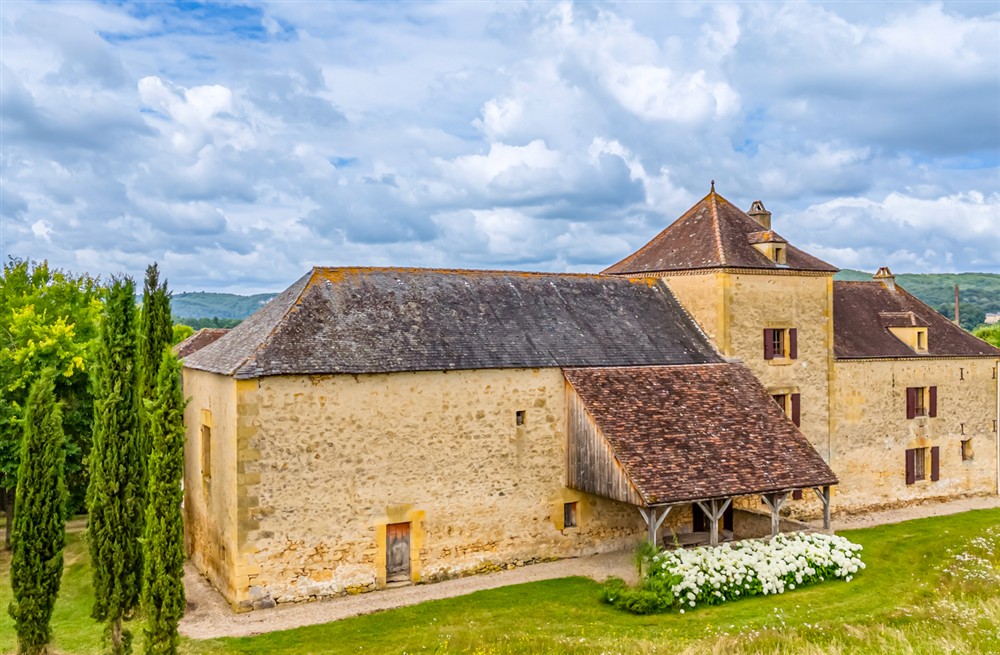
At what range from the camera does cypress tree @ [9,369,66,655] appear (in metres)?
13.2

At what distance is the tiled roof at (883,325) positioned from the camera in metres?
25.4

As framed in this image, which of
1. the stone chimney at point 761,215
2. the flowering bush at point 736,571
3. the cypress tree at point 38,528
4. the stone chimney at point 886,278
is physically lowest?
the flowering bush at point 736,571

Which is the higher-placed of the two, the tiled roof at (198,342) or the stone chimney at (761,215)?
the stone chimney at (761,215)

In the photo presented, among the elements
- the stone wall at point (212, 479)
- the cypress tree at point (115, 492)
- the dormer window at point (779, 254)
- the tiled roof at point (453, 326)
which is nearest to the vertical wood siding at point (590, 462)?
the tiled roof at point (453, 326)

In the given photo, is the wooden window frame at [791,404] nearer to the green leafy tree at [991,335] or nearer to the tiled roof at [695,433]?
the tiled roof at [695,433]

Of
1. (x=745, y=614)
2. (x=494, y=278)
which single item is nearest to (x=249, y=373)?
(x=494, y=278)

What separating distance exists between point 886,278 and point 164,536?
2647 centimetres

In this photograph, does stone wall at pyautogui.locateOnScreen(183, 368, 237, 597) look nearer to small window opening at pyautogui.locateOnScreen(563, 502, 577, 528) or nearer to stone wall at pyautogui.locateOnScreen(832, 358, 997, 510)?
small window opening at pyautogui.locateOnScreen(563, 502, 577, 528)

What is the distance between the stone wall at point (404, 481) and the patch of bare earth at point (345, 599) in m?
0.34

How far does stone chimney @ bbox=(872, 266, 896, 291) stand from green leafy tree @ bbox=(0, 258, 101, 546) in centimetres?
2733

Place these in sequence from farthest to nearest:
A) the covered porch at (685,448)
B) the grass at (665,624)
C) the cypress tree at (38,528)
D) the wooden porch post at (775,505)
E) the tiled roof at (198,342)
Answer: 1. the tiled roof at (198,342)
2. the wooden porch post at (775,505)
3. the covered porch at (685,448)
4. the grass at (665,624)
5. the cypress tree at (38,528)

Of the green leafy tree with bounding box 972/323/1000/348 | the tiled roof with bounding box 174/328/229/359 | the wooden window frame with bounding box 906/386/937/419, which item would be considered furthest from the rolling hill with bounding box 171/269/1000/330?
the wooden window frame with bounding box 906/386/937/419

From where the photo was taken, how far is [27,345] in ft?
75.8

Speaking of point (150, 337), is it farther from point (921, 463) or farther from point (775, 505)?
point (921, 463)
